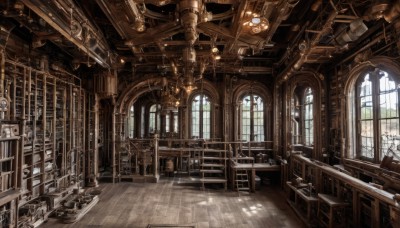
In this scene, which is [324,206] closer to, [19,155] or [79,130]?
[19,155]

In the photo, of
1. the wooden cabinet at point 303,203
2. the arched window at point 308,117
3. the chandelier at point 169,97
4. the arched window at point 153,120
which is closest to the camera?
the wooden cabinet at point 303,203

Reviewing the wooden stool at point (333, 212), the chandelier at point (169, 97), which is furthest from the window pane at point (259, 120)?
the wooden stool at point (333, 212)

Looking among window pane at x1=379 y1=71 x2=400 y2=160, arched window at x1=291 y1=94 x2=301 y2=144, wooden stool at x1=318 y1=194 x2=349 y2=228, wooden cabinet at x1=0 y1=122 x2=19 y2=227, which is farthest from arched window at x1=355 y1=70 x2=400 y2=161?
wooden cabinet at x1=0 y1=122 x2=19 y2=227

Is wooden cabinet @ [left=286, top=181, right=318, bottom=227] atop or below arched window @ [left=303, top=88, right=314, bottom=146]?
below

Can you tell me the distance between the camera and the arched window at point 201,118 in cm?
1016

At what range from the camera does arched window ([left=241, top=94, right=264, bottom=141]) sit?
9.60 meters

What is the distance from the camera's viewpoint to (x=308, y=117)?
29.0ft

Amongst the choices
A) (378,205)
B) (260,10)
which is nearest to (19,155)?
(260,10)

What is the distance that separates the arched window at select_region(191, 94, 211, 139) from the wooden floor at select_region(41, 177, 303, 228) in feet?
9.61

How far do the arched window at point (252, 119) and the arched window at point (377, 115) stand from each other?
3.75 m

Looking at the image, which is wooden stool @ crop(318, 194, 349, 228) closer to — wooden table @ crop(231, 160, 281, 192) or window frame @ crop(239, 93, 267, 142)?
wooden table @ crop(231, 160, 281, 192)

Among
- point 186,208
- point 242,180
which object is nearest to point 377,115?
point 242,180

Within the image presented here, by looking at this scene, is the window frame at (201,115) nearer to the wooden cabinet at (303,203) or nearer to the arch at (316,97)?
the arch at (316,97)

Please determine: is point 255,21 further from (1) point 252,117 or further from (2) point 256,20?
(1) point 252,117
